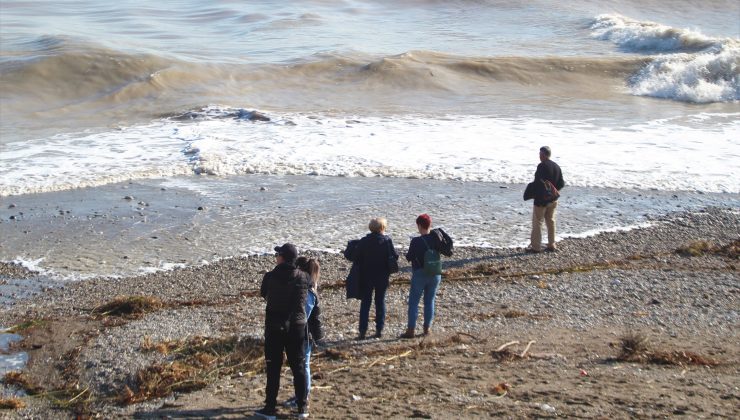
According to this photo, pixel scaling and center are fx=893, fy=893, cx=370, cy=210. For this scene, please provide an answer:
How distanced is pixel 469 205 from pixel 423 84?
1510cm

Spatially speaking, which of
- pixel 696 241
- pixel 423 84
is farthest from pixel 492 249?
pixel 423 84

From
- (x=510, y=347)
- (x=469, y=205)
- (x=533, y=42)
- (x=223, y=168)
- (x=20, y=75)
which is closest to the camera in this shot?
(x=510, y=347)

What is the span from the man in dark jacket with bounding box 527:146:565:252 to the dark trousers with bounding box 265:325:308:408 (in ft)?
22.5

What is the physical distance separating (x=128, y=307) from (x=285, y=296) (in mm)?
3963

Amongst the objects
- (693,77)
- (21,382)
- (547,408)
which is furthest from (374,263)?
(693,77)

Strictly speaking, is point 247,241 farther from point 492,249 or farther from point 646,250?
point 646,250

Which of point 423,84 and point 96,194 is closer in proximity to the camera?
point 96,194

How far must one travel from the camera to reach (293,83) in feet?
100

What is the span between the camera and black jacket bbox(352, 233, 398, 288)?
29.9 feet

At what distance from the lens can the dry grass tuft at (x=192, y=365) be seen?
7.95 m

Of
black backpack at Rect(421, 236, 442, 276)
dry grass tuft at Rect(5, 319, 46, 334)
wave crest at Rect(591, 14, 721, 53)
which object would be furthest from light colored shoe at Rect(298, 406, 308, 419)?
wave crest at Rect(591, 14, 721, 53)

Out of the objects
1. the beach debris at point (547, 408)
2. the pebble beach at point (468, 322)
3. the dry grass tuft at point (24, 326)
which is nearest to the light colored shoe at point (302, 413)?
the pebble beach at point (468, 322)

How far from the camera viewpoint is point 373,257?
9164 millimetres

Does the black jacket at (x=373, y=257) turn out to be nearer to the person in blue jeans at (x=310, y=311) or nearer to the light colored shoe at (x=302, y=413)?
the person in blue jeans at (x=310, y=311)
